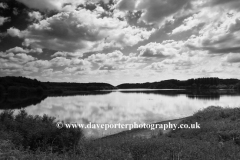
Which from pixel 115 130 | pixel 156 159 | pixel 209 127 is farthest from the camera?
pixel 115 130

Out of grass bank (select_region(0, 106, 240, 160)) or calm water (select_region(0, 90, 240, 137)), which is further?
calm water (select_region(0, 90, 240, 137))

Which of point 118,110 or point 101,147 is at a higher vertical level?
point 101,147

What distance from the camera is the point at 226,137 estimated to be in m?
13.6

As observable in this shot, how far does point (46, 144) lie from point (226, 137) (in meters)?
12.5

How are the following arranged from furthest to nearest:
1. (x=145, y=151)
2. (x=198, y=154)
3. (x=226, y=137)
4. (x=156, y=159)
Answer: (x=226, y=137) → (x=145, y=151) → (x=198, y=154) → (x=156, y=159)

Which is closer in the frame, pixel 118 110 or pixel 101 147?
pixel 101 147

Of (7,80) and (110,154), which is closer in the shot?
(110,154)

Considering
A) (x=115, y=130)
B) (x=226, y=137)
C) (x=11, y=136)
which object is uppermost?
(x=11, y=136)

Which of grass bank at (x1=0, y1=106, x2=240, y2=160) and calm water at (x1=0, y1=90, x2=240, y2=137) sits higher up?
grass bank at (x1=0, y1=106, x2=240, y2=160)

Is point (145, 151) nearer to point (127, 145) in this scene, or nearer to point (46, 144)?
point (127, 145)

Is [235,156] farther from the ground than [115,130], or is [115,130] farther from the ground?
[235,156]

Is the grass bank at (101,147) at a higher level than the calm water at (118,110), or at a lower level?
higher

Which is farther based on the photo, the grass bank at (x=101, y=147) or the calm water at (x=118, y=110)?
the calm water at (x=118, y=110)

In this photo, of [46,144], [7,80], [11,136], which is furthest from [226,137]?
[7,80]
